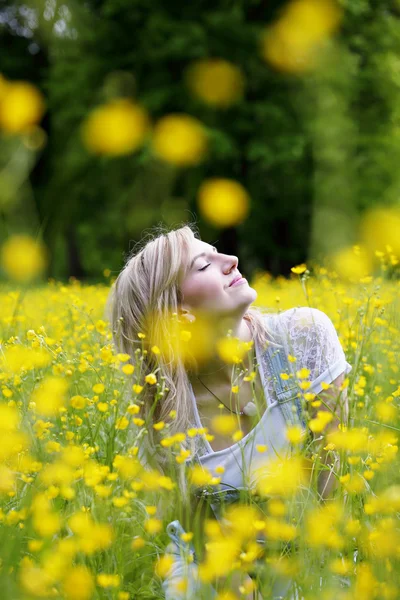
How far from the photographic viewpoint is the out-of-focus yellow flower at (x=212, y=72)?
11.8 m

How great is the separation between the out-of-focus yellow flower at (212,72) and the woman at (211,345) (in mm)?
9777

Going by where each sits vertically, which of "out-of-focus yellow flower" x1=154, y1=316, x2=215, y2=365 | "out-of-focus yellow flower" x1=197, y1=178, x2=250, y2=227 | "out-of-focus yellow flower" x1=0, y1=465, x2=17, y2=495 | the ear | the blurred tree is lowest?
"out-of-focus yellow flower" x1=197, y1=178, x2=250, y2=227

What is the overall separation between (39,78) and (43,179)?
3.66m

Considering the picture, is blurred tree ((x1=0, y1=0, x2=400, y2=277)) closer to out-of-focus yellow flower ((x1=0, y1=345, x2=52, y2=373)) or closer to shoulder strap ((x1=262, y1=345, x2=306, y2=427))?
shoulder strap ((x1=262, y1=345, x2=306, y2=427))

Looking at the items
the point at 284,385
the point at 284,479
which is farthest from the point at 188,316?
the point at 284,479

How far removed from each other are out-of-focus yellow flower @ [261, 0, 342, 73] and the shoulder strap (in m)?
8.79

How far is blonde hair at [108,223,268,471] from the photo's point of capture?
2.41 meters

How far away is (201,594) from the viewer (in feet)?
4.79

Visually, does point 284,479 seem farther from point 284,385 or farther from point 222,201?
point 222,201

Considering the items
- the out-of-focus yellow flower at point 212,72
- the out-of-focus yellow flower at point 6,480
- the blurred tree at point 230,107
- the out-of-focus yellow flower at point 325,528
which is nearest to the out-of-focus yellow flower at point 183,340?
the out-of-focus yellow flower at point 6,480

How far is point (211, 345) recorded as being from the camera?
245cm

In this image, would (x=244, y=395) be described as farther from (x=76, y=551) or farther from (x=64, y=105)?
(x=64, y=105)

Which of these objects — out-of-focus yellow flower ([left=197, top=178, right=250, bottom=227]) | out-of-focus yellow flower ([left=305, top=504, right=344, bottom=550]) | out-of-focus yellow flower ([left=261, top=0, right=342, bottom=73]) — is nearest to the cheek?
out-of-focus yellow flower ([left=305, top=504, right=344, bottom=550])

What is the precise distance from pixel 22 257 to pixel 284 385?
0.92 metres
